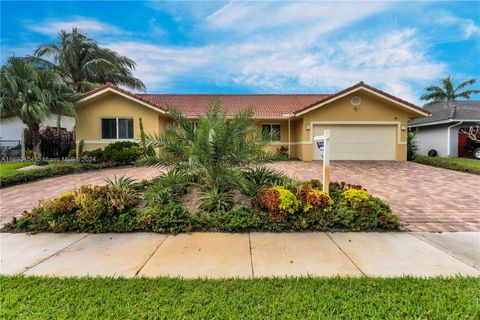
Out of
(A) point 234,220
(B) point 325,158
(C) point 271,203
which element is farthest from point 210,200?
(B) point 325,158

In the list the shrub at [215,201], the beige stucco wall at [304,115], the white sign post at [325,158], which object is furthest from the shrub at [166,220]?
the beige stucco wall at [304,115]

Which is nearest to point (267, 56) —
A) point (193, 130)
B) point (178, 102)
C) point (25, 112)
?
point (178, 102)

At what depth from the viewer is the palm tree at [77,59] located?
62.8 ft

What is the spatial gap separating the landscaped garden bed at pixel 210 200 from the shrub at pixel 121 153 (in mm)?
8148

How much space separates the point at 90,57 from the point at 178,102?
7.57 meters

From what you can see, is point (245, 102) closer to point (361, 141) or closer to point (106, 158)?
point (361, 141)

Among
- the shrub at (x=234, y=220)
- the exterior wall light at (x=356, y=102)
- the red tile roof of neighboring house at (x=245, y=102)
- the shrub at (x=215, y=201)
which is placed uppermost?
the red tile roof of neighboring house at (x=245, y=102)

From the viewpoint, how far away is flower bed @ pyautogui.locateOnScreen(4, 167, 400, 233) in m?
4.81

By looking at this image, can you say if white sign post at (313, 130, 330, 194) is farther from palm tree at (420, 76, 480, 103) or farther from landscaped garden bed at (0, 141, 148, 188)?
palm tree at (420, 76, 480, 103)

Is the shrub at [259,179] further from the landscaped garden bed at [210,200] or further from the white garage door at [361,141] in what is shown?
the white garage door at [361,141]

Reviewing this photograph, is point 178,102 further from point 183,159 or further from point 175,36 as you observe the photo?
point 183,159

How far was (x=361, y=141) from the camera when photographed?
50.2ft

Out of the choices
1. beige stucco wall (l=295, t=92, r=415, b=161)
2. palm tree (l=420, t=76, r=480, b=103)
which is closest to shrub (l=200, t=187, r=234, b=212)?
beige stucco wall (l=295, t=92, r=415, b=161)

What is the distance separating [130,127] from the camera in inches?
609
